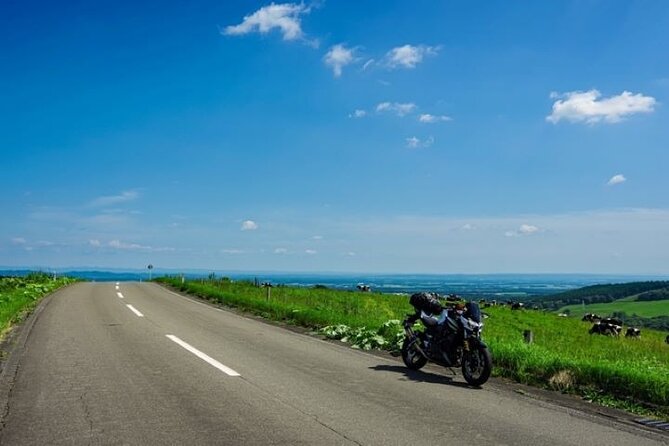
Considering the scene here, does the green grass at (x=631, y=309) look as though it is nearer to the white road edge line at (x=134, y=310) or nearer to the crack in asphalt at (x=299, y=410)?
the white road edge line at (x=134, y=310)

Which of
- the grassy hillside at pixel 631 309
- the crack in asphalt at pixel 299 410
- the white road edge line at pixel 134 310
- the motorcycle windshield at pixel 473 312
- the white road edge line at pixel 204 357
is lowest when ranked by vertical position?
the grassy hillside at pixel 631 309

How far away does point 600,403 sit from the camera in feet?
27.2

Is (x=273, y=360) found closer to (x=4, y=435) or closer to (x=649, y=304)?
(x=4, y=435)

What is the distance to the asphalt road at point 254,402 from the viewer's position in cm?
595

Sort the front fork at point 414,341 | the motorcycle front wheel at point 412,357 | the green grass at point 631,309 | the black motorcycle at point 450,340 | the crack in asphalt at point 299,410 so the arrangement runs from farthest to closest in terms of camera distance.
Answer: the green grass at point 631,309
the motorcycle front wheel at point 412,357
the front fork at point 414,341
the black motorcycle at point 450,340
the crack in asphalt at point 299,410

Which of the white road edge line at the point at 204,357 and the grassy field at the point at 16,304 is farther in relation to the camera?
the grassy field at the point at 16,304

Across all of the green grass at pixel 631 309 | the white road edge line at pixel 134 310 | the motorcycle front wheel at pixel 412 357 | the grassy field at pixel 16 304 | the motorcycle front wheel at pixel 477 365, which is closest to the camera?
the motorcycle front wheel at pixel 477 365

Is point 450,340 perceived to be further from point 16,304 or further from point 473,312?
point 16,304

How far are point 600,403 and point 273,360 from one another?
5.93 metres

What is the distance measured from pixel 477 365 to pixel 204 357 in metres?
5.41

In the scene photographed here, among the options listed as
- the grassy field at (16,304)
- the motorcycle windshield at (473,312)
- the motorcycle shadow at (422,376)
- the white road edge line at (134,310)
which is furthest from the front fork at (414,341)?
the white road edge line at (134,310)

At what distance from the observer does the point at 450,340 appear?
9844mm

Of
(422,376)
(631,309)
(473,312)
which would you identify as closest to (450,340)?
(473,312)

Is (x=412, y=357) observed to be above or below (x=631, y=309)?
above
